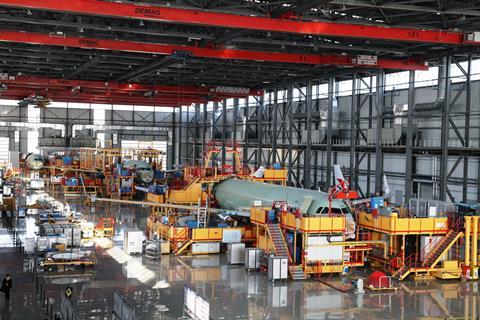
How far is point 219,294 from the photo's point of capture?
2578 centimetres

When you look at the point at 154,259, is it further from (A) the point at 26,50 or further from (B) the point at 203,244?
(A) the point at 26,50

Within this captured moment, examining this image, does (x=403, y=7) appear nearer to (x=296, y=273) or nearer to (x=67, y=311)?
(x=296, y=273)

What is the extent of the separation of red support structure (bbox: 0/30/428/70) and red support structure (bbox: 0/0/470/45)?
10063 millimetres

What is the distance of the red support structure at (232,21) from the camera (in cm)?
2708

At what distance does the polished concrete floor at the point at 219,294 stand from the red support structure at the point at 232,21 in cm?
1290

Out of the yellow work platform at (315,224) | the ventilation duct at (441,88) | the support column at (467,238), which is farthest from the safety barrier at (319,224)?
the ventilation duct at (441,88)

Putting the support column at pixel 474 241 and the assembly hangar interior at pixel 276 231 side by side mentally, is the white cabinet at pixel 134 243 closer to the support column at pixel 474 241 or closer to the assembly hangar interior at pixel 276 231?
the assembly hangar interior at pixel 276 231

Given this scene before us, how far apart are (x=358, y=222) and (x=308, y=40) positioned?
14827mm

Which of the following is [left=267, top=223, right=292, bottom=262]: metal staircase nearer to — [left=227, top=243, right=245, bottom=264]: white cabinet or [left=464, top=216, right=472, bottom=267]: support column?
[left=227, top=243, right=245, bottom=264]: white cabinet

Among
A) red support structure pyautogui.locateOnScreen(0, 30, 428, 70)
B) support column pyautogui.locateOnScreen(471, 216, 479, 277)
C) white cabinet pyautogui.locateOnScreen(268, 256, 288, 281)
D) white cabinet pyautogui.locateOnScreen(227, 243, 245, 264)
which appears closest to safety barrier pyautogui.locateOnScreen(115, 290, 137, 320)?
white cabinet pyautogui.locateOnScreen(268, 256, 288, 281)

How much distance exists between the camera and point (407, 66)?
4584 centimetres

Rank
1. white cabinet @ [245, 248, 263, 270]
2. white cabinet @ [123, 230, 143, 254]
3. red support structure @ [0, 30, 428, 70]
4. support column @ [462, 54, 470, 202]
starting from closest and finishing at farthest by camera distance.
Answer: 1. white cabinet @ [245, 248, 263, 270]
2. white cabinet @ [123, 230, 143, 254]
3. red support structure @ [0, 30, 428, 70]
4. support column @ [462, 54, 470, 202]

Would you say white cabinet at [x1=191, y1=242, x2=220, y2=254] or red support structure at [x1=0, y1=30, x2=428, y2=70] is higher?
red support structure at [x1=0, y1=30, x2=428, y2=70]

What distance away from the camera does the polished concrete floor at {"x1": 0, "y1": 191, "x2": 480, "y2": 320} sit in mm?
22938
